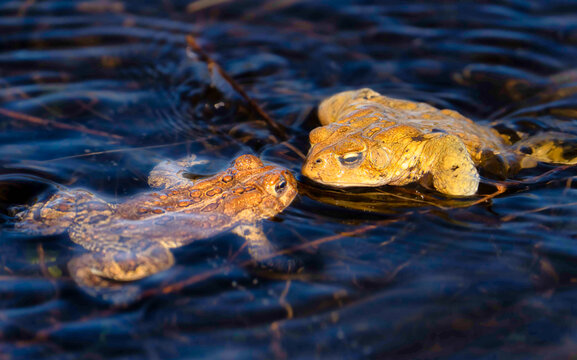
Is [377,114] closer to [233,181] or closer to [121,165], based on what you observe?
[233,181]

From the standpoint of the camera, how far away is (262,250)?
4000mm

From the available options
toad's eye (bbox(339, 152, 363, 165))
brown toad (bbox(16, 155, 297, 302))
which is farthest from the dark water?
toad's eye (bbox(339, 152, 363, 165))

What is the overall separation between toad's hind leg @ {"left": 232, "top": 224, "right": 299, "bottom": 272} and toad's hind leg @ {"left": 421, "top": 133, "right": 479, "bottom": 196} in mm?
1593

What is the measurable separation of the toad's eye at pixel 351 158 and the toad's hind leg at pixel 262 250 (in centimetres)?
93

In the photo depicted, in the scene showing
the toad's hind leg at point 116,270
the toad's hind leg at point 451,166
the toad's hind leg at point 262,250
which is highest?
the toad's hind leg at point 451,166

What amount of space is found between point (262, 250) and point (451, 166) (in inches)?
72.8

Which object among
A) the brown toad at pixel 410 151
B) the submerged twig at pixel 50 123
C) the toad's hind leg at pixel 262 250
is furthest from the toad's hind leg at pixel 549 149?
the submerged twig at pixel 50 123

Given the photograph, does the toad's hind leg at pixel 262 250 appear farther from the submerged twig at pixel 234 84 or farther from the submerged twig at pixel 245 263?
the submerged twig at pixel 234 84

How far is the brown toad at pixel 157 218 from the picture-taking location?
3801 millimetres

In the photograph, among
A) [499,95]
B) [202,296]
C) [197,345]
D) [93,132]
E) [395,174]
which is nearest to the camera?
[197,345]

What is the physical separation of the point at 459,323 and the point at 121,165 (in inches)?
136

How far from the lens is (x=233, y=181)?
178 inches

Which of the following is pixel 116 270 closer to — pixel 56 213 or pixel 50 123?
pixel 56 213

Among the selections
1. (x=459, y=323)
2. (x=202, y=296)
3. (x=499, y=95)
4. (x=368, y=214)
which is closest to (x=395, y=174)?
(x=368, y=214)
